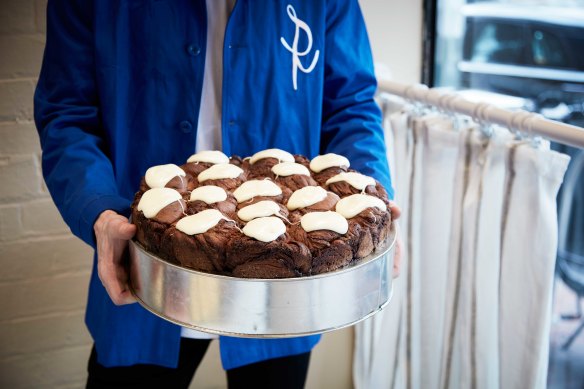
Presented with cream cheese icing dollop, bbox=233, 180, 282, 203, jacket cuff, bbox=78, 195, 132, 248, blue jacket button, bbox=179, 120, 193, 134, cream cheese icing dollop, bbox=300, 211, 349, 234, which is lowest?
jacket cuff, bbox=78, 195, 132, 248

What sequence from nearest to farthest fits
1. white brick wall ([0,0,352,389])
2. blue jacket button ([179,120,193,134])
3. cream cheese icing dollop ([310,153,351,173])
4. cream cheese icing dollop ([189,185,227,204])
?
cream cheese icing dollop ([189,185,227,204]) < cream cheese icing dollop ([310,153,351,173]) < blue jacket button ([179,120,193,134]) < white brick wall ([0,0,352,389])

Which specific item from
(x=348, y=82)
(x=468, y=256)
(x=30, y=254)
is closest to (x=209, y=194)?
(x=348, y=82)

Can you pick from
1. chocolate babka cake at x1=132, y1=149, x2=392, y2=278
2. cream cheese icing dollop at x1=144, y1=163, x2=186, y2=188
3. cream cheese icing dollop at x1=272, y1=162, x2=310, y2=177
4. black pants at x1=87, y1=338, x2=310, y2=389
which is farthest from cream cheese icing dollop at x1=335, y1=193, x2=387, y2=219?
black pants at x1=87, y1=338, x2=310, y2=389

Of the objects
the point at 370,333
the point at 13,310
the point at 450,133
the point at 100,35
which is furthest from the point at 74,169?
the point at 370,333

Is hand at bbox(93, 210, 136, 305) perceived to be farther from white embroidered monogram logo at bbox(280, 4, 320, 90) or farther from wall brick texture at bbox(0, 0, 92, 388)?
wall brick texture at bbox(0, 0, 92, 388)

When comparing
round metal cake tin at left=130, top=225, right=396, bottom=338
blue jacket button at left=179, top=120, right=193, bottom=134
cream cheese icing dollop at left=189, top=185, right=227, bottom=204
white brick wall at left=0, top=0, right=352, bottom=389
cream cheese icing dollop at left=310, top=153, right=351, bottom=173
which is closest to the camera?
round metal cake tin at left=130, top=225, right=396, bottom=338

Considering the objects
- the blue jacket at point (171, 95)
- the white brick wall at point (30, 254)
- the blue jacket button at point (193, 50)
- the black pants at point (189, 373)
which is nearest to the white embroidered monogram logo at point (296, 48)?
the blue jacket at point (171, 95)

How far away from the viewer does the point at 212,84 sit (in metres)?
1.07

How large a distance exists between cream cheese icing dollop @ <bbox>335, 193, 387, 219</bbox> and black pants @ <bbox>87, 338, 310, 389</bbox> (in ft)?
1.40

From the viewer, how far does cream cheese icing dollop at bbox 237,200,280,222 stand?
778mm

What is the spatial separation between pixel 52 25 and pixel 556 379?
1658mm

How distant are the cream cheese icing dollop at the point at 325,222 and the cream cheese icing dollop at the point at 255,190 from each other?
8 cm

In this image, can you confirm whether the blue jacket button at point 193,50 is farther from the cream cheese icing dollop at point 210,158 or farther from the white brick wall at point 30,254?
the white brick wall at point 30,254

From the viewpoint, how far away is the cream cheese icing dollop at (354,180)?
857mm
